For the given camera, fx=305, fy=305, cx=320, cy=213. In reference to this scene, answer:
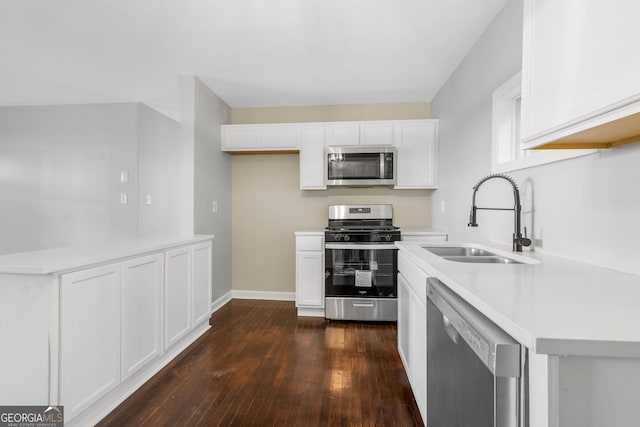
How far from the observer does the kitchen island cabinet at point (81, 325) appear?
4.42 ft

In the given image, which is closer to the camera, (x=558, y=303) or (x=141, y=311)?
(x=558, y=303)

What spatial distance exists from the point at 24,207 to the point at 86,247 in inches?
124

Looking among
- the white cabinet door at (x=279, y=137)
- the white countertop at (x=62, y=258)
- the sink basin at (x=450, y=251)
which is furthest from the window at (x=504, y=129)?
the white countertop at (x=62, y=258)

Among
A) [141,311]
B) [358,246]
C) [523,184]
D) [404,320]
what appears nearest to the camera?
[523,184]

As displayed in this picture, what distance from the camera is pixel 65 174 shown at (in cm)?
391

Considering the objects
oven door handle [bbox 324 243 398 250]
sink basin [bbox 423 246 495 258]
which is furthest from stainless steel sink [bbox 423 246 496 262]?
oven door handle [bbox 324 243 398 250]

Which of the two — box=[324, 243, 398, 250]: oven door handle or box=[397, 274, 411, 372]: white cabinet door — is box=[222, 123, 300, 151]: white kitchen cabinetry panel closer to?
box=[324, 243, 398, 250]: oven door handle

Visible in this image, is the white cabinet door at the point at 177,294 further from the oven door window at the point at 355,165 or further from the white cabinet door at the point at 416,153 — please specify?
the white cabinet door at the point at 416,153

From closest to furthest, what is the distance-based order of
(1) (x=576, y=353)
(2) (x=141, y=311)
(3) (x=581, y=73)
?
1. (1) (x=576, y=353)
2. (3) (x=581, y=73)
3. (2) (x=141, y=311)

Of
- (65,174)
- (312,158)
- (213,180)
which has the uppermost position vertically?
(312,158)

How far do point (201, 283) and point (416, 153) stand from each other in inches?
103

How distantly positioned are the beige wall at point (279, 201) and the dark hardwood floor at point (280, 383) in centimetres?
104

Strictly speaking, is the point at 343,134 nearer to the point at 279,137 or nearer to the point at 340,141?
the point at 340,141

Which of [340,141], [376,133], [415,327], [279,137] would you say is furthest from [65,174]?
[415,327]
